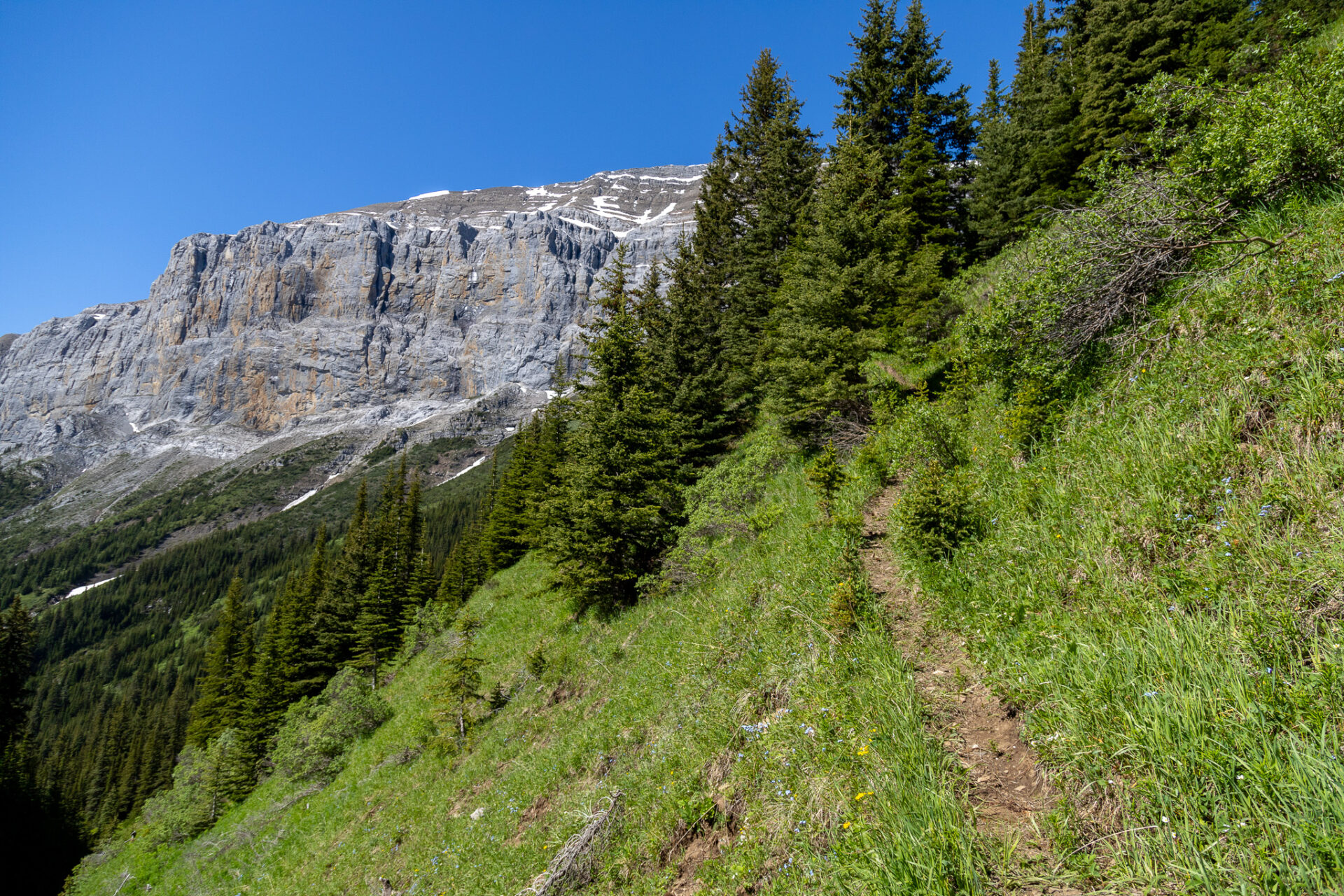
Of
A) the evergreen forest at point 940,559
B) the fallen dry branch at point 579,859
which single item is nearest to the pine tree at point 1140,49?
the evergreen forest at point 940,559

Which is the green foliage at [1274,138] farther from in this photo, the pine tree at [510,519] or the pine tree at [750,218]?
the pine tree at [510,519]

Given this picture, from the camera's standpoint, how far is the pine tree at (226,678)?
44875mm

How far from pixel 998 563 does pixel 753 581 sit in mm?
3641

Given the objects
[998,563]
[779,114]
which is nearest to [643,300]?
[779,114]

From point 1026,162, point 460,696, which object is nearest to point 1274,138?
point 460,696

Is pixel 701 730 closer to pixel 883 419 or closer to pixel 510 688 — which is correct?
pixel 883 419

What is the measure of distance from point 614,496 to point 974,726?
1174cm

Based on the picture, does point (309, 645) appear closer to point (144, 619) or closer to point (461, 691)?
point (461, 691)

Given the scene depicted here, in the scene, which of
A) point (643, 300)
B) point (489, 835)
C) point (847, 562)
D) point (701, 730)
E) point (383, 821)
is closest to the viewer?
point (701, 730)

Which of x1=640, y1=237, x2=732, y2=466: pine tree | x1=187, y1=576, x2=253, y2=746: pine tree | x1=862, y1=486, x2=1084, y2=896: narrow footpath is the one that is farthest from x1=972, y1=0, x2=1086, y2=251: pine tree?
x1=187, y1=576, x2=253, y2=746: pine tree

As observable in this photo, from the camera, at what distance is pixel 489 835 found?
7918mm

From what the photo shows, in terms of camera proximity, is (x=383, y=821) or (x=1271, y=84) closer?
(x=1271, y=84)

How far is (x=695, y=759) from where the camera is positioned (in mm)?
5613

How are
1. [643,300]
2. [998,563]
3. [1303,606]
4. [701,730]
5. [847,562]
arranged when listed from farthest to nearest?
1. [643,300]
2. [847,562]
3. [701,730]
4. [998,563]
5. [1303,606]
